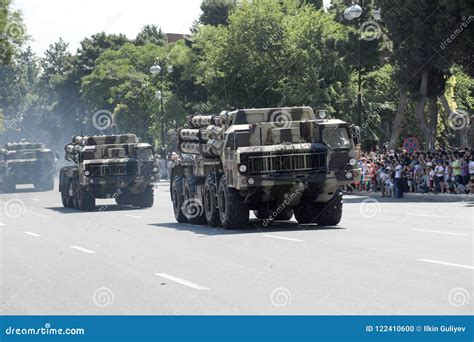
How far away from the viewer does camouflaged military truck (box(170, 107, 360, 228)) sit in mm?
22672

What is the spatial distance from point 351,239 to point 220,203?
5.00m

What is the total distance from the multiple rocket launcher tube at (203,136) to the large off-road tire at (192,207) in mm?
1000

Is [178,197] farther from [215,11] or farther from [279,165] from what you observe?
[215,11]

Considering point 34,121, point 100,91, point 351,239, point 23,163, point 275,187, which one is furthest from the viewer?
point 34,121

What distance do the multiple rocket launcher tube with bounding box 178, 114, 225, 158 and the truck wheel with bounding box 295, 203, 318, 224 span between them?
2.19 metres

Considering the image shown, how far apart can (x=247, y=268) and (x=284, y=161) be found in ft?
26.0

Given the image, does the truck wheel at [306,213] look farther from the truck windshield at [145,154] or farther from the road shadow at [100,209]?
the truck windshield at [145,154]

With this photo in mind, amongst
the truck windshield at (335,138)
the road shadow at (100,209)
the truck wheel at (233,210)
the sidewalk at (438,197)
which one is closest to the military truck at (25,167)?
the road shadow at (100,209)

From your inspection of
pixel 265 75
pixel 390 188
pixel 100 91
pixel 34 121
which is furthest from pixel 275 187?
pixel 34 121

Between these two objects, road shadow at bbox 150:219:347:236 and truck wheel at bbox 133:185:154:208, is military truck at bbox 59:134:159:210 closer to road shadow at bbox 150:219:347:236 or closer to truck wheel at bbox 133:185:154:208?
truck wheel at bbox 133:185:154:208

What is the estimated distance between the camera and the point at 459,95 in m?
69.6

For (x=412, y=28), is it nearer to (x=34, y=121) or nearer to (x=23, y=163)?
(x=23, y=163)

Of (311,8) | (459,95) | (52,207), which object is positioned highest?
(311,8)

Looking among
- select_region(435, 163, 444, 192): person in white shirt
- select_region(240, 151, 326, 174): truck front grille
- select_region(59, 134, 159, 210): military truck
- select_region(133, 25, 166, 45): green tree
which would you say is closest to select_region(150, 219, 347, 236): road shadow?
select_region(240, 151, 326, 174): truck front grille
